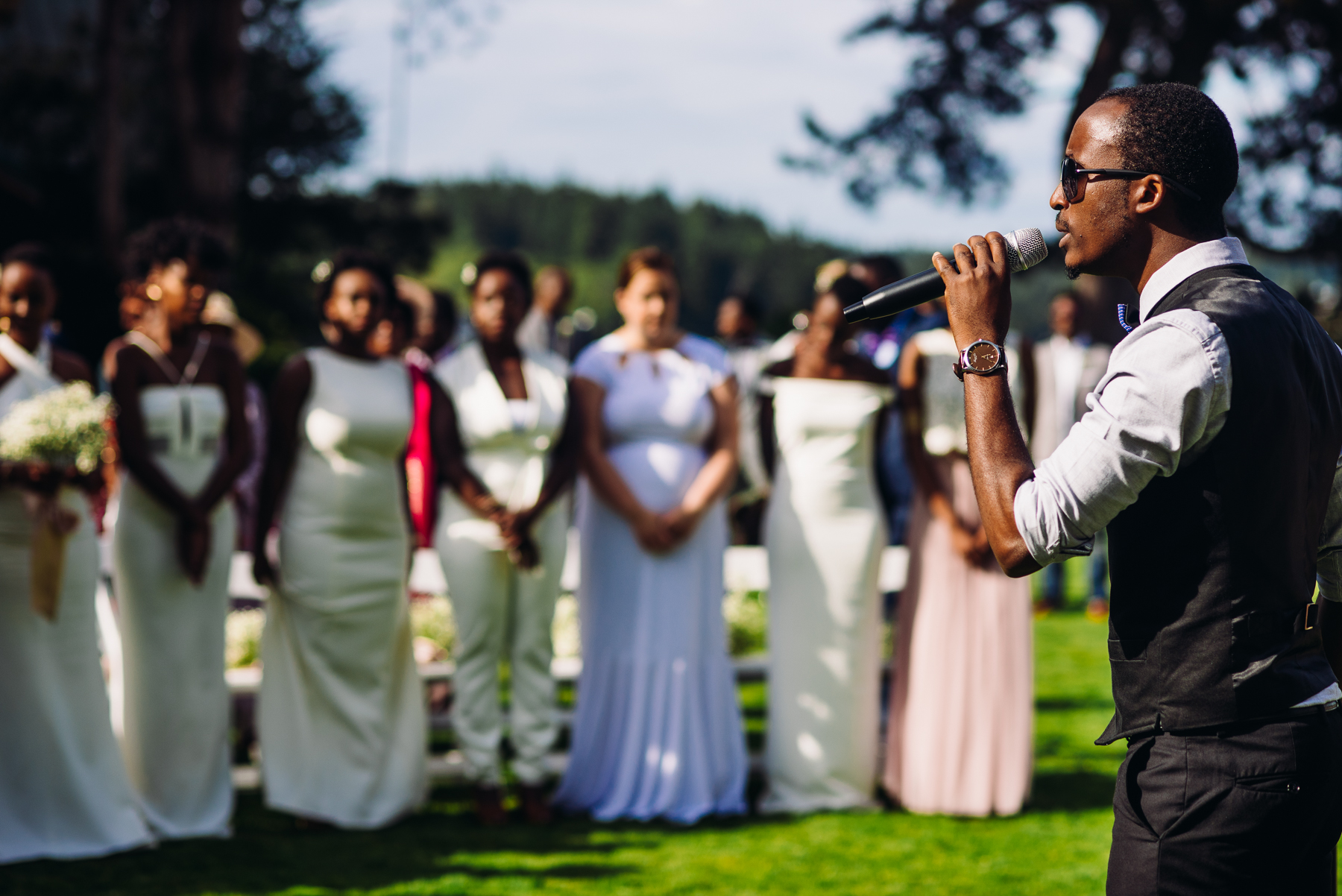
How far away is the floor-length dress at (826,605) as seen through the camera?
673 centimetres

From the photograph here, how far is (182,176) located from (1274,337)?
49.4ft

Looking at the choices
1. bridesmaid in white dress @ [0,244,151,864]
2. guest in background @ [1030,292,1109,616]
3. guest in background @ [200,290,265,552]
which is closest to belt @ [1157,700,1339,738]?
bridesmaid in white dress @ [0,244,151,864]

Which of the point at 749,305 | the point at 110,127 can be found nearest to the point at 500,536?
the point at 749,305

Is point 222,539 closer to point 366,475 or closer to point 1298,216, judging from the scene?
point 366,475

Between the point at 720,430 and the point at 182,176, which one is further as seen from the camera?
the point at 182,176

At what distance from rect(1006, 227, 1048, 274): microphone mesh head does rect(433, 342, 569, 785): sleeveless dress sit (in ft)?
13.4

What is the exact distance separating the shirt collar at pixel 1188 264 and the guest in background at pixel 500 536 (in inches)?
165

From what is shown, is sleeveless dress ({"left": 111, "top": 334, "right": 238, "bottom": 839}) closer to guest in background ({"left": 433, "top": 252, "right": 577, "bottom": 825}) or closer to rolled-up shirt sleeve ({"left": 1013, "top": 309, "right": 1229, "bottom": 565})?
guest in background ({"left": 433, "top": 252, "right": 577, "bottom": 825})

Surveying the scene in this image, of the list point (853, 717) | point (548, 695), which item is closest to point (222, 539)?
point (548, 695)

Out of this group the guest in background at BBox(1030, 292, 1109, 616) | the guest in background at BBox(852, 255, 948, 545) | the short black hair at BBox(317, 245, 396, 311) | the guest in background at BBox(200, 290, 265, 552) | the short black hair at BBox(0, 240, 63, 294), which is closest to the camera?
the short black hair at BBox(0, 240, 63, 294)

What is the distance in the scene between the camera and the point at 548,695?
6.57 m

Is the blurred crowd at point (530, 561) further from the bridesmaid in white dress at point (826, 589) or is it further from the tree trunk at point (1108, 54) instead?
the tree trunk at point (1108, 54)

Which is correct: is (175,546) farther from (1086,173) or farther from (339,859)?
(1086,173)

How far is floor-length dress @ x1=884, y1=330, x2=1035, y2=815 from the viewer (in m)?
6.60
